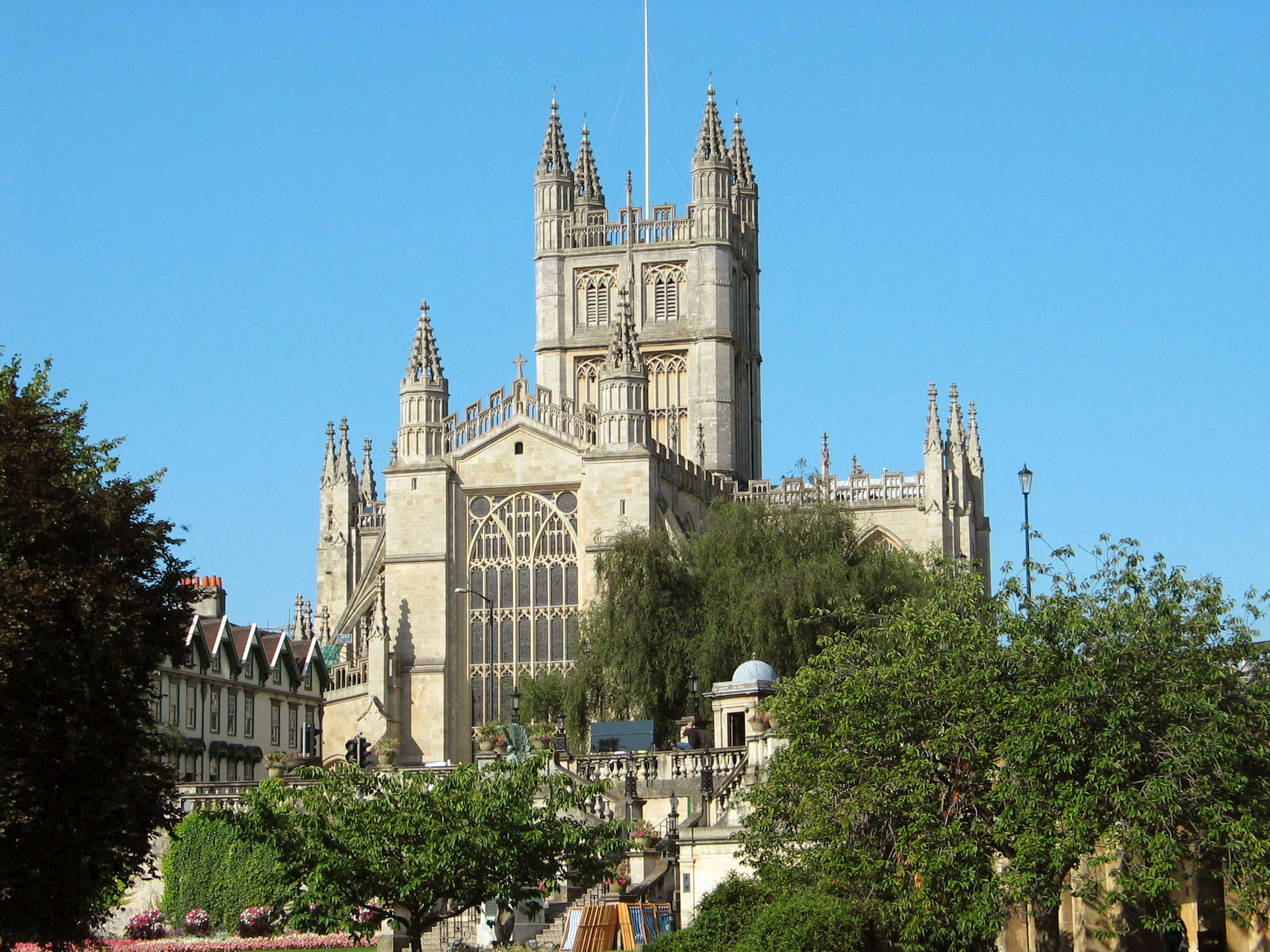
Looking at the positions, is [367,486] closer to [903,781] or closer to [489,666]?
[489,666]

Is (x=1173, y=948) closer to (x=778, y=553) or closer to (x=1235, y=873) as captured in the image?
(x=1235, y=873)

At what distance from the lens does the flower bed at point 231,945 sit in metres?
38.4

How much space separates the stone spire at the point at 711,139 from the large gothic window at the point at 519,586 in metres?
24.0

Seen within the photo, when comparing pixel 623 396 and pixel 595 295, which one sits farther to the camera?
pixel 595 295

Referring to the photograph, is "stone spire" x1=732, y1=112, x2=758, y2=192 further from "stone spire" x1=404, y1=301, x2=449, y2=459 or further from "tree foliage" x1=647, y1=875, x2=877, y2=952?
"tree foliage" x1=647, y1=875, x2=877, y2=952

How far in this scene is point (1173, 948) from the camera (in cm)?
3772

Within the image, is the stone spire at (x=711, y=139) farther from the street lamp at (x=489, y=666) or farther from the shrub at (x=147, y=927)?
the shrub at (x=147, y=927)

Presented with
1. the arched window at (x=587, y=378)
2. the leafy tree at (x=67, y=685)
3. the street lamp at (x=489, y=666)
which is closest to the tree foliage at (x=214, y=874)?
the leafy tree at (x=67, y=685)

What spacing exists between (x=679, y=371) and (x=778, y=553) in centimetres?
2631

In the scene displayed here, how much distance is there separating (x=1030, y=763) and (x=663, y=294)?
57.9 metres

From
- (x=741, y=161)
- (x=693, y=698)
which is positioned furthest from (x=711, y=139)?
(x=693, y=698)

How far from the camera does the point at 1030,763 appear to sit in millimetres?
32188

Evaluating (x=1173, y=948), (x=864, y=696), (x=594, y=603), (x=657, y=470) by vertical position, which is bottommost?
(x=1173, y=948)

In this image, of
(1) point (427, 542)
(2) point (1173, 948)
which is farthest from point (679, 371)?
(2) point (1173, 948)
